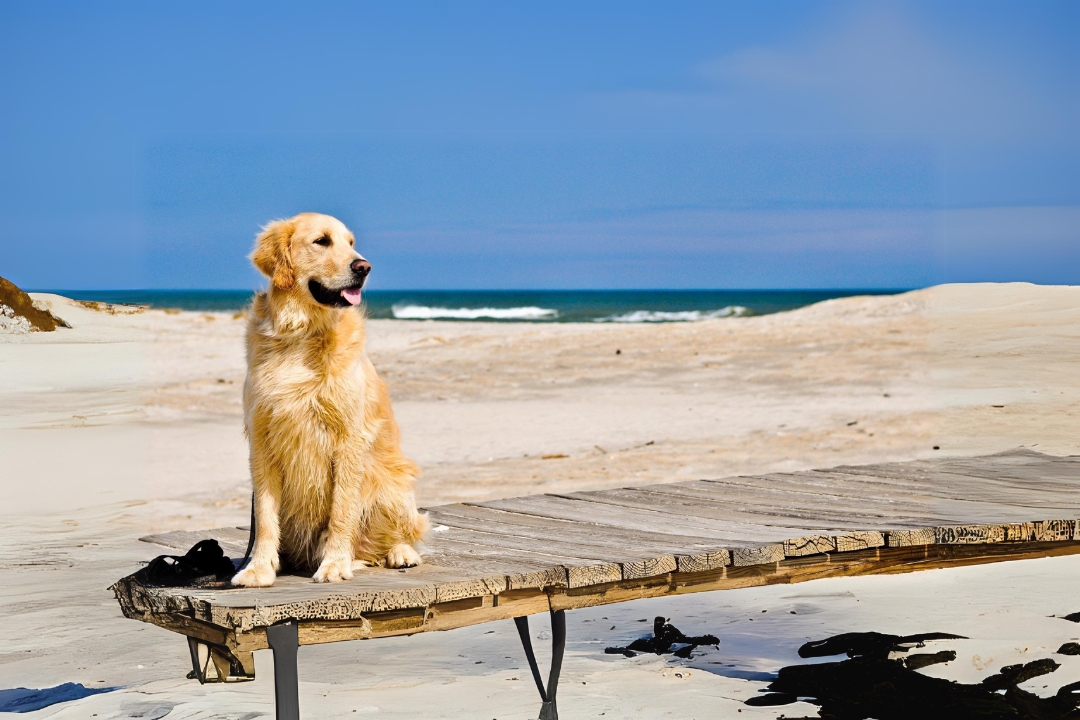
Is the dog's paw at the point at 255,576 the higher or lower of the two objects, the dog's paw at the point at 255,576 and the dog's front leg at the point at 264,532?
the lower

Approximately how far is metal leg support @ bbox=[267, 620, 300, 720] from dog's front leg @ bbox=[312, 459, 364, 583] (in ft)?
1.08

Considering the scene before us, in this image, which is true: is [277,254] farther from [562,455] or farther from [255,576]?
[562,455]

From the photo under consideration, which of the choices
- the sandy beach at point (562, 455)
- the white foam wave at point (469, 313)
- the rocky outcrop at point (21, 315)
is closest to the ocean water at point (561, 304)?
the white foam wave at point (469, 313)

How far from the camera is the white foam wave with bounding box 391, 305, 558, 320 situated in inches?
2050

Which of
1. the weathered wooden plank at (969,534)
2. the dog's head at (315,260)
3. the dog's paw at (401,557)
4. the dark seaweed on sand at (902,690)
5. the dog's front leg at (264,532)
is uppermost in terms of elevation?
the dog's head at (315,260)

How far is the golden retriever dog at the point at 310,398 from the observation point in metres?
3.70

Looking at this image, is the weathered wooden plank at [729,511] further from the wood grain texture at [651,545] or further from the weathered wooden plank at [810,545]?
the weathered wooden plank at [810,545]

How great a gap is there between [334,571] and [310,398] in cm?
61

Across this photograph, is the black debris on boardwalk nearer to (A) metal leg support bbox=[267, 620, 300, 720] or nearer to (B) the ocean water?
(A) metal leg support bbox=[267, 620, 300, 720]

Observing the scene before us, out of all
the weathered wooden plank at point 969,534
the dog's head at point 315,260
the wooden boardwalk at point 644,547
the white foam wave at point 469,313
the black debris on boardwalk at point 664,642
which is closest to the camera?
the wooden boardwalk at point 644,547

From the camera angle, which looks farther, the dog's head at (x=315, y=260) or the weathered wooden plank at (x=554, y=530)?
the weathered wooden plank at (x=554, y=530)

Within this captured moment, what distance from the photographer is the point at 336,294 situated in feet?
12.0

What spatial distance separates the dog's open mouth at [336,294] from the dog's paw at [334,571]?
89cm

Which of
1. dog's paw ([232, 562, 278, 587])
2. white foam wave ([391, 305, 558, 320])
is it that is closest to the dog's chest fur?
dog's paw ([232, 562, 278, 587])
